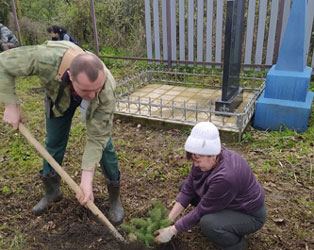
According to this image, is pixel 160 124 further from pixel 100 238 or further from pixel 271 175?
pixel 100 238

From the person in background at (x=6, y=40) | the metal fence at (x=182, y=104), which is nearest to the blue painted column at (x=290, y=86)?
the metal fence at (x=182, y=104)

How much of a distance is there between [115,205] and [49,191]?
670 millimetres

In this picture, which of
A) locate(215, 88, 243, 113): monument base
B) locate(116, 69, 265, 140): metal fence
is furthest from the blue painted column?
locate(215, 88, 243, 113): monument base

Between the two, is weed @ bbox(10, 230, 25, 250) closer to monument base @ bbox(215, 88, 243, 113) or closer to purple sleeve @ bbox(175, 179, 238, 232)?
purple sleeve @ bbox(175, 179, 238, 232)

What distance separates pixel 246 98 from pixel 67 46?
154 inches

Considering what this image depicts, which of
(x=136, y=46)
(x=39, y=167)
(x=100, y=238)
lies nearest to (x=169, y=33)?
(x=136, y=46)

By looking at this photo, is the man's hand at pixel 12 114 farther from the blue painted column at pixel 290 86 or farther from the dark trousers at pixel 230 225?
the blue painted column at pixel 290 86

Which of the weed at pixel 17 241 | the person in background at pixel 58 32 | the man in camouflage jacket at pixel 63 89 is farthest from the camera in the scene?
the person in background at pixel 58 32

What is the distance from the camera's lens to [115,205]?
112 inches

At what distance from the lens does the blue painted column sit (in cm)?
403

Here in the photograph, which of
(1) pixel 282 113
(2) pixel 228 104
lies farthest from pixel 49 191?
(1) pixel 282 113

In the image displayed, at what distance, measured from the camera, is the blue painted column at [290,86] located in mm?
4031

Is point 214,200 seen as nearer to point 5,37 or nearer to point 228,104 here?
point 228,104

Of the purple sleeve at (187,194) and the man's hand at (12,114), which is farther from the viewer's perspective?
the purple sleeve at (187,194)
